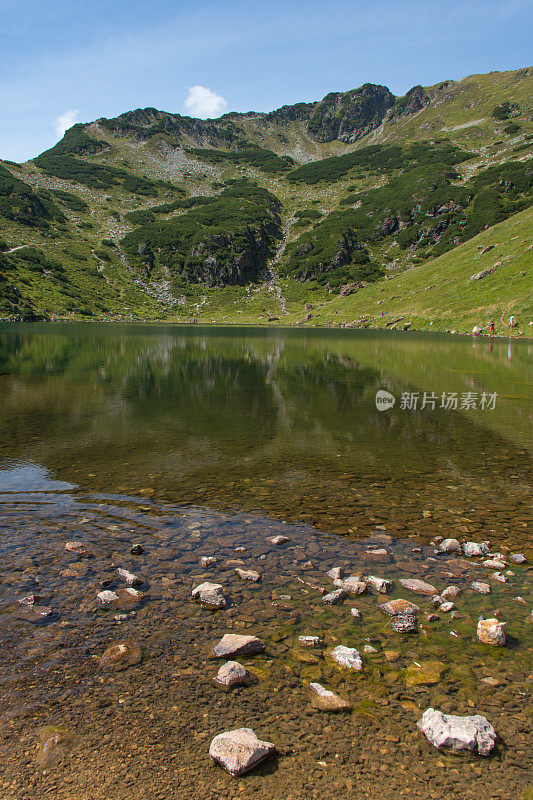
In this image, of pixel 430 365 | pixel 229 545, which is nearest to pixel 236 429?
pixel 229 545

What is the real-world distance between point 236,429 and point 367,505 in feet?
27.6

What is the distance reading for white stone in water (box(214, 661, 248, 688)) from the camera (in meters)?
5.23

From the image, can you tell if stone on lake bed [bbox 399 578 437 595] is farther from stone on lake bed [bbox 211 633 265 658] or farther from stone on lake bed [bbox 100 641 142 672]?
stone on lake bed [bbox 100 641 142 672]

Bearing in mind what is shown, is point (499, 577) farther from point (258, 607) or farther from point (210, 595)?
point (210, 595)

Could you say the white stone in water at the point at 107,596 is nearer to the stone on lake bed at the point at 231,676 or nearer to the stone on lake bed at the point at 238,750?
the stone on lake bed at the point at 231,676

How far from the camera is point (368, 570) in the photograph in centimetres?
791

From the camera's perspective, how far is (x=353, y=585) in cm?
724

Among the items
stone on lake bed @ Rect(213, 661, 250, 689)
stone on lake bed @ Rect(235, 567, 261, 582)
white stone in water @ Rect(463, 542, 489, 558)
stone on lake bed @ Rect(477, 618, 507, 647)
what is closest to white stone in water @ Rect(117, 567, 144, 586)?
stone on lake bed @ Rect(235, 567, 261, 582)

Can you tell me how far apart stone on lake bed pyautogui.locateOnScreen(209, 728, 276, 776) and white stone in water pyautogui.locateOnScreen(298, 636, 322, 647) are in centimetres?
164

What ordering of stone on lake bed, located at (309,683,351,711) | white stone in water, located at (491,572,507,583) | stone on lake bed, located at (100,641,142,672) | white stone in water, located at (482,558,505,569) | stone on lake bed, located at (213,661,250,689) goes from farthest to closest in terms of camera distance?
white stone in water, located at (482,558,505,569) < white stone in water, located at (491,572,507,583) < stone on lake bed, located at (100,641,142,672) < stone on lake bed, located at (213,661,250,689) < stone on lake bed, located at (309,683,351,711)

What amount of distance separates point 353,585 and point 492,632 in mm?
2120

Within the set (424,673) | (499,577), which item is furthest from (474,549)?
(424,673)

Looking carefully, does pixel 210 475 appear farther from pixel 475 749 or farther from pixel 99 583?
pixel 475 749

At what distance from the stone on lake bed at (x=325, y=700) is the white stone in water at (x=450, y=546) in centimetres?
453
